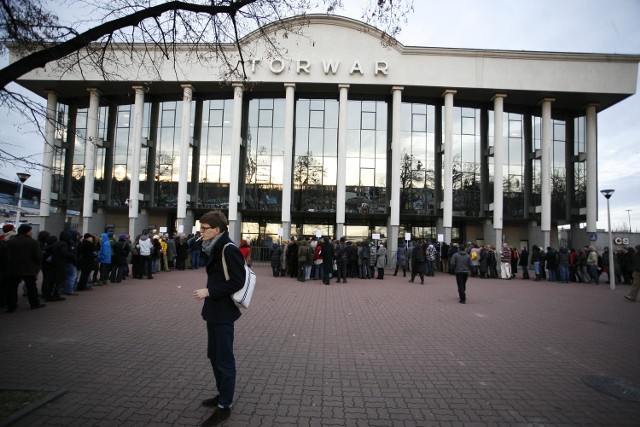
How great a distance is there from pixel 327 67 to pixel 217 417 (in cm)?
2693

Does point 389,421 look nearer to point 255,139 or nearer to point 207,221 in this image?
point 207,221

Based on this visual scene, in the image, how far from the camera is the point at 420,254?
53.0 feet

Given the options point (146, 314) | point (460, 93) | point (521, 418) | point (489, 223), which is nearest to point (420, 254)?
point (146, 314)

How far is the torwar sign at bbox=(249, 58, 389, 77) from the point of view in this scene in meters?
26.9

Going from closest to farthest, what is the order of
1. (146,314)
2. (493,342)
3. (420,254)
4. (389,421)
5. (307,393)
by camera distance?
(389,421), (307,393), (493,342), (146,314), (420,254)

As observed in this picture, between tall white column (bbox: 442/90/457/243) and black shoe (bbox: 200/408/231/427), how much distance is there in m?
25.4

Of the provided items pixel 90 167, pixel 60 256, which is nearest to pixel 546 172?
pixel 60 256

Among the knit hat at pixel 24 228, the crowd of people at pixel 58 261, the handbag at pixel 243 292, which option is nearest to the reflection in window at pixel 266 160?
the crowd of people at pixel 58 261

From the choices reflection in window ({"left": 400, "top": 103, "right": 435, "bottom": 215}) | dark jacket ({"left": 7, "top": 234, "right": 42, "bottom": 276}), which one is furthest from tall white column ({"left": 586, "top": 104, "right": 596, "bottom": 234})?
dark jacket ({"left": 7, "top": 234, "right": 42, "bottom": 276})

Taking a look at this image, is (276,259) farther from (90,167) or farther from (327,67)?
(90,167)

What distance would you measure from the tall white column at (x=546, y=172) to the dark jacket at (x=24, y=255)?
30.3 meters

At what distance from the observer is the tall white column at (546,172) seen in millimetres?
27542

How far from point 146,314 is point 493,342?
7621 millimetres

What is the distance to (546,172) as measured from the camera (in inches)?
1089
